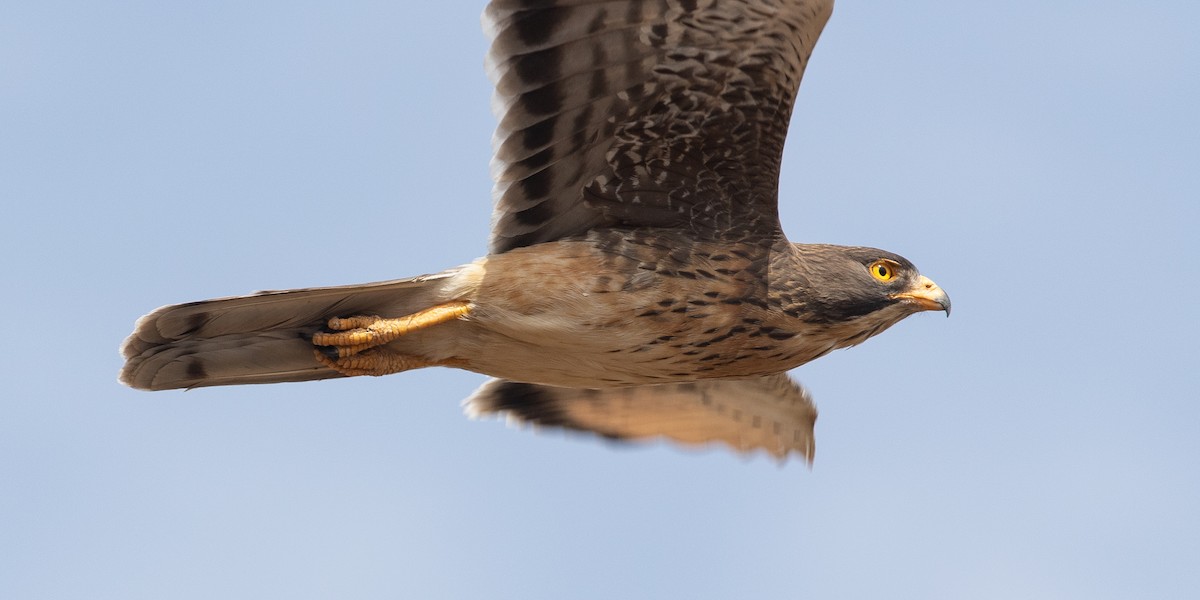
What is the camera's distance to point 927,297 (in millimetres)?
9672

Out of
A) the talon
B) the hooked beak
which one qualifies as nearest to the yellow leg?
the talon

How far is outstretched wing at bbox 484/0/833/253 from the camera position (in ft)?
28.6

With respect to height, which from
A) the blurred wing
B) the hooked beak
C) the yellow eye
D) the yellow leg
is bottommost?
the blurred wing

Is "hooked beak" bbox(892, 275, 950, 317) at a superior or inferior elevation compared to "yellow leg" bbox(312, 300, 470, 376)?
superior

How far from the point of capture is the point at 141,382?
9.00 metres

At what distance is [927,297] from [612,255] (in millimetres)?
1888

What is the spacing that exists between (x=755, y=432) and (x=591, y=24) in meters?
4.07

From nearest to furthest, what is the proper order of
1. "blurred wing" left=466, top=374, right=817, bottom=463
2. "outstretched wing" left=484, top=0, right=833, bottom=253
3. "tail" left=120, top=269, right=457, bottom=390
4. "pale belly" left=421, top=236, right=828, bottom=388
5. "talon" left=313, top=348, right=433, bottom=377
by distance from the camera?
"outstretched wing" left=484, top=0, right=833, bottom=253 → "tail" left=120, top=269, right=457, bottom=390 → "pale belly" left=421, top=236, right=828, bottom=388 → "talon" left=313, top=348, right=433, bottom=377 → "blurred wing" left=466, top=374, right=817, bottom=463

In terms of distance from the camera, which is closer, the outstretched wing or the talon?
the outstretched wing

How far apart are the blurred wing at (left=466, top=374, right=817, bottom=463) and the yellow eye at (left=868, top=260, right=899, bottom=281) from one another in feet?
6.81

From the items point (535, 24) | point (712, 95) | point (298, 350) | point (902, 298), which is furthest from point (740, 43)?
point (298, 350)

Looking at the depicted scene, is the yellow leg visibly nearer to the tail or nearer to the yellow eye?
the tail

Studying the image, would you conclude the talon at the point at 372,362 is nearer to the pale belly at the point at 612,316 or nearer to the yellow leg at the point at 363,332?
the yellow leg at the point at 363,332

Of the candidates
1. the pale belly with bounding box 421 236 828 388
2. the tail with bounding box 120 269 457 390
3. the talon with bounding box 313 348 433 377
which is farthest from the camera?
the talon with bounding box 313 348 433 377
